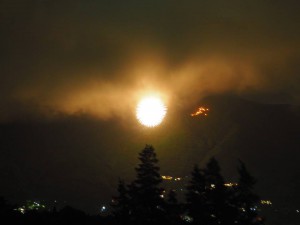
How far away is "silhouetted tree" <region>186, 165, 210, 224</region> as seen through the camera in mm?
28266

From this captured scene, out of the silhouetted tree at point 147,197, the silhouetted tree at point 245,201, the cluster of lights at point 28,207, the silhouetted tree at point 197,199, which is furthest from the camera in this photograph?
the silhouetted tree at point 245,201

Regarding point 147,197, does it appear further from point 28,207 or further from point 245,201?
point 28,207

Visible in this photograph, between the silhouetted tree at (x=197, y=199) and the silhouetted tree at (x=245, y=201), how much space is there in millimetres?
2638

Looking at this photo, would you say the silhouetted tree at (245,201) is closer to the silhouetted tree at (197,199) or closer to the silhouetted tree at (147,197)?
the silhouetted tree at (197,199)

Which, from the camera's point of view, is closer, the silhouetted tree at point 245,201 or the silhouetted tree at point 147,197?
the silhouetted tree at point 147,197

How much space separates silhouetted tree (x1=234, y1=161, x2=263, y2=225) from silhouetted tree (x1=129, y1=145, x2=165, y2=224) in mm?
6218

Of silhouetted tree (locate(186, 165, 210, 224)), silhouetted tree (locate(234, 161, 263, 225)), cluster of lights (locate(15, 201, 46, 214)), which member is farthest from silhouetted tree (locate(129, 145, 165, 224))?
cluster of lights (locate(15, 201, 46, 214))

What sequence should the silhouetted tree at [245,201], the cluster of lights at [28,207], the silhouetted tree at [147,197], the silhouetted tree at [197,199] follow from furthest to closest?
the silhouetted tree at [245,201], the silhouetted tree at [197,199], the cluster of lights at [28,207], the silhouetted tree at [147,197]

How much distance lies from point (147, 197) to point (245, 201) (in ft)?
26.5

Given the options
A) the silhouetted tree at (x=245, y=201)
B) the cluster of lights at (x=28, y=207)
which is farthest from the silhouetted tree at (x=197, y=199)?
the cluster of lights at (x=28, y=207)

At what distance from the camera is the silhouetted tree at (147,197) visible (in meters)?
27.0

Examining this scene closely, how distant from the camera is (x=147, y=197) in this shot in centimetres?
2716

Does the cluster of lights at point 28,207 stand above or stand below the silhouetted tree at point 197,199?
above

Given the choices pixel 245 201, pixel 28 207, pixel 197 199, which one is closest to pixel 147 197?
pixel 197 199
